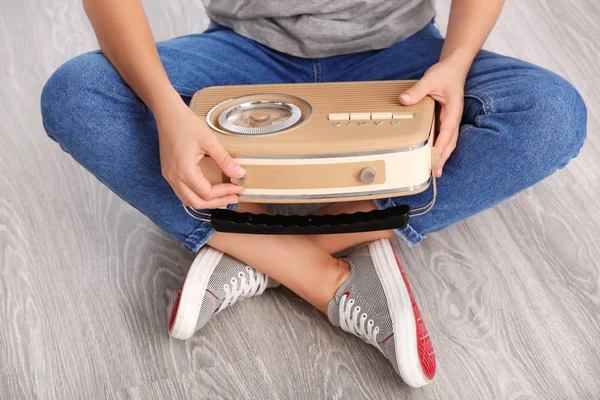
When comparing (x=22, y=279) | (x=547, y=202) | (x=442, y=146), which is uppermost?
(x=442, y=146)

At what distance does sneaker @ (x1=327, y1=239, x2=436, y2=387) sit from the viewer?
75cm

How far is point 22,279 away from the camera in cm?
93

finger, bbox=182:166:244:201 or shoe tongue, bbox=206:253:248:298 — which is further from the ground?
finger, bbox=182:166:244:201

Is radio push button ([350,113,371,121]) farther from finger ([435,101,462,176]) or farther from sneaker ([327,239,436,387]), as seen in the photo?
sneaker ([327,239,436,387])

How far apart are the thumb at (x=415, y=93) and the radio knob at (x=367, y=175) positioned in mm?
97

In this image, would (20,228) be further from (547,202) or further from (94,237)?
(547,202)

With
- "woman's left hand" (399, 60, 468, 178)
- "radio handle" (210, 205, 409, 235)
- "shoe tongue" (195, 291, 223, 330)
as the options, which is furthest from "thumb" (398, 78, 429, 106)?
"shoe tongue" (195, 291, 223, 330)

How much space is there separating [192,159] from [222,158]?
3 cm

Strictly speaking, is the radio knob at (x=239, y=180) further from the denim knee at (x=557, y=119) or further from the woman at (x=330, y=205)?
the denim knee at (x=557, y=119)

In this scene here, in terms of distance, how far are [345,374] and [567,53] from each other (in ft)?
2.72

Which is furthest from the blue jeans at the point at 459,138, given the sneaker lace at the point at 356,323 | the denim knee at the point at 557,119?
the sneaker lace at the point at 356,323

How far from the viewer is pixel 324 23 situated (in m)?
0.92

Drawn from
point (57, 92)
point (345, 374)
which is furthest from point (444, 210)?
point (57, 92)

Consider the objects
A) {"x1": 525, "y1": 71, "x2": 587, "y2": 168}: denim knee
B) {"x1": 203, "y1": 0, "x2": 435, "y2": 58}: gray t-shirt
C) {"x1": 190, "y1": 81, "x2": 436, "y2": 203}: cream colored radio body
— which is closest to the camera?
{"x1": 190, "y1": 81, "x2": 436, "y2": 203}: cream colored radio body
